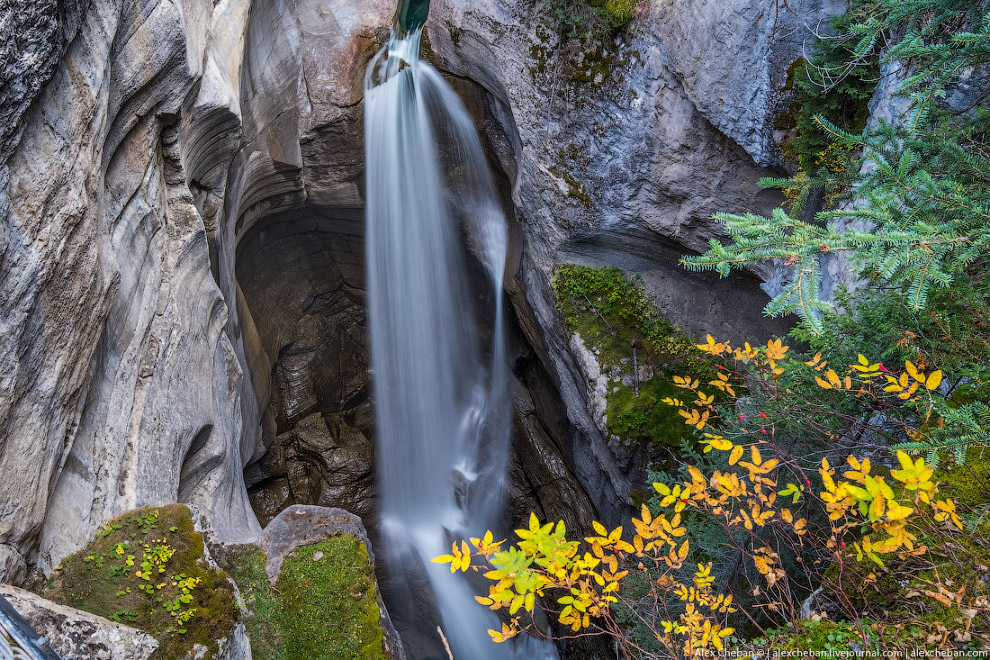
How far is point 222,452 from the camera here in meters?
6.93

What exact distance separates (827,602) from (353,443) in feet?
35.6

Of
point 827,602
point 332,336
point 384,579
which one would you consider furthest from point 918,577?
point 332,336

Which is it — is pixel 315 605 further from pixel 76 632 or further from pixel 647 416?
pixel 647 416

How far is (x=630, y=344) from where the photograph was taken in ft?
29.4

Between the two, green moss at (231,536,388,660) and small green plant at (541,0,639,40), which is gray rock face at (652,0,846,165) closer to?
small green plant at (541,0,639,40)

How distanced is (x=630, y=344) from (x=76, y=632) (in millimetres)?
7575

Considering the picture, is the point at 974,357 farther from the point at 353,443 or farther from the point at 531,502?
the point at 353,443

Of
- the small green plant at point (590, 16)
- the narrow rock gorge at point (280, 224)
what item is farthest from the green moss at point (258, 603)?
the small green plant at point (590, 16)

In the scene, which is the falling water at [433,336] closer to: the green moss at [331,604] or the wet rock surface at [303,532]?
the wet rock surface at [303,532]

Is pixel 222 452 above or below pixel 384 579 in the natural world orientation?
above

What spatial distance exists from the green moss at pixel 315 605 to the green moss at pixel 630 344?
4.48 m

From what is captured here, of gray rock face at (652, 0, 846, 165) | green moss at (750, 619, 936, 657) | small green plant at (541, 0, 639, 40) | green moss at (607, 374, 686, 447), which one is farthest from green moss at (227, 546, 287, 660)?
small green plant at (541, 0, 639, 40)

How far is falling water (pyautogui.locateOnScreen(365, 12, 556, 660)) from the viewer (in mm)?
10367

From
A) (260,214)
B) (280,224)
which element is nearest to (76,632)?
(260,214)
